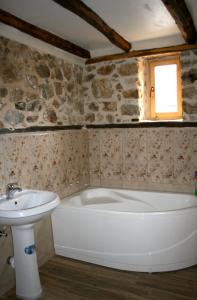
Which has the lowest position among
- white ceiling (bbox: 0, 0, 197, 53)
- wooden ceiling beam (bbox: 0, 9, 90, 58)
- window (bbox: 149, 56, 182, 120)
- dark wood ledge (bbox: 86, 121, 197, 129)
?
dark wood ledge (bbox: 86, 121, 197, 129)

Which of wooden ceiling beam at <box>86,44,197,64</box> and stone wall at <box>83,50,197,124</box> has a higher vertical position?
wooden ceiling beam at <box>86,44,197,64</box>

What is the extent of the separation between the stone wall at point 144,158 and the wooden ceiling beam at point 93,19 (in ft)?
3.37

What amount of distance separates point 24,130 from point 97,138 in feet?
3.99

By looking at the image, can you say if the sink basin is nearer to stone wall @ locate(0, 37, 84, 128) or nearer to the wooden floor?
stone wall @ locate(0, 37, 84, 128)

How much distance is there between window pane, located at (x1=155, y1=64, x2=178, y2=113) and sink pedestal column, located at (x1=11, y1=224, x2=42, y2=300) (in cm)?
217

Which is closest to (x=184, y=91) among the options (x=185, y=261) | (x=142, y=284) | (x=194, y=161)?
(x=194, y=161)

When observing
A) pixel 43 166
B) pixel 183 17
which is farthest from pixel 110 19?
pixel 43 166

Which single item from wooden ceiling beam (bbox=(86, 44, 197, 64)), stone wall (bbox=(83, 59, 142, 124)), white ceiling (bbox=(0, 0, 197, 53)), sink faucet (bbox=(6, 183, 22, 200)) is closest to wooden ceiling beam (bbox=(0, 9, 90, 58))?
white ceiling (bbox=(0, 0, 197, 53))

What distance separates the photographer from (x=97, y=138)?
12.1 feet

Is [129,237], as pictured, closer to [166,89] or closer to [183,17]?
[166,89]

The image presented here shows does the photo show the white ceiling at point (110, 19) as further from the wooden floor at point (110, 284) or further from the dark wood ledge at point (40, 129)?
the wooden floor at point (110, 284)

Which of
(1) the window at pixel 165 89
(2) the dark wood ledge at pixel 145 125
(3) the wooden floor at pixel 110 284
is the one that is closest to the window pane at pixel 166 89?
(1) the window at pixel 165 89

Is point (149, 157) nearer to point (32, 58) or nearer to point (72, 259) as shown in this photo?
point (72, 259)

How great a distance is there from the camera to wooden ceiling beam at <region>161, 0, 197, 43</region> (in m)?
2.11
